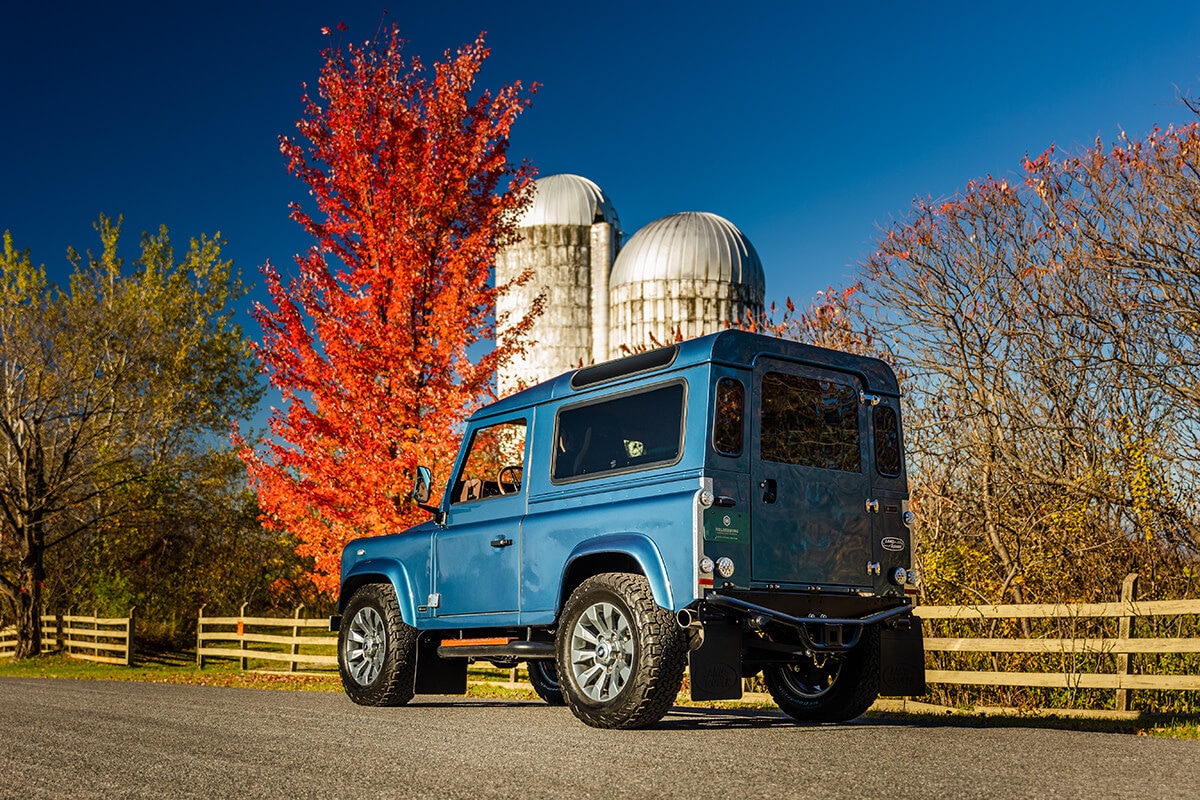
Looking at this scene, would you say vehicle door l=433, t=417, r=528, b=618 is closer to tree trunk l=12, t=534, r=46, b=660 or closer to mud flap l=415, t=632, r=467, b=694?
mud flap l=415, t=632, r=467, b=694

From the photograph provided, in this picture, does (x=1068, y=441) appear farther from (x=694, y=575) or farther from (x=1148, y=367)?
(x=694, y=575)

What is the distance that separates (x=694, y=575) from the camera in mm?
7344

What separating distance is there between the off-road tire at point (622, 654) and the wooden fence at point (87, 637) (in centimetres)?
1811

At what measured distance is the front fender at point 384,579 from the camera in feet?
33.2

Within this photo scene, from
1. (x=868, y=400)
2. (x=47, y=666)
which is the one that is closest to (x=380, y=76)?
(x=868, y=400)

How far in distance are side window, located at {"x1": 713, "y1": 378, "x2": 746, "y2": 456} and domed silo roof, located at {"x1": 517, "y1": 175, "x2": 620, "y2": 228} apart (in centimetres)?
2699

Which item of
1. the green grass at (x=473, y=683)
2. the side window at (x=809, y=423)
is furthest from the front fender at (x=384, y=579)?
the side window at (x=809, y=423)

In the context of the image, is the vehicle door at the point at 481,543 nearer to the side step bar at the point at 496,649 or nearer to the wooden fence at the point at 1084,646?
the side step bar at the point at 496,649

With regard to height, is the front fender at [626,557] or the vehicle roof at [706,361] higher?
the vehicle roof at [706,361]

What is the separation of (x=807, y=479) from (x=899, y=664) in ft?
5.03

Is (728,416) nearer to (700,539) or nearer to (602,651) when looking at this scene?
(700,539)

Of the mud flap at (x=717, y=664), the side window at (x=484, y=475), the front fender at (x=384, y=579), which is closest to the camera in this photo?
the mud flap at (x=717, y=664)

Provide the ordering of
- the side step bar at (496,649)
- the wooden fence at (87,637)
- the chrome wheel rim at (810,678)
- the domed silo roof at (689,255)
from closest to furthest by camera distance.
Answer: the side step bar at (496,649)
the chrome wheel rim at (810,678)
the wooden fence at (87,637)
the domed silo roof at (689,255)

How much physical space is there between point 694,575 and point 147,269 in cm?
2945
